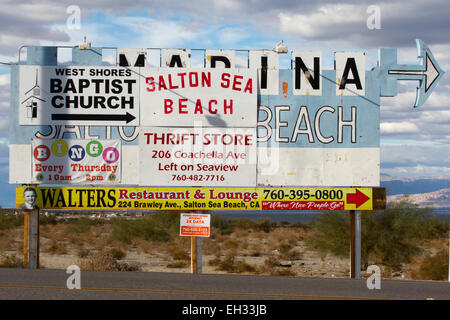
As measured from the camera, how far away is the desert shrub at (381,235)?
26688mm

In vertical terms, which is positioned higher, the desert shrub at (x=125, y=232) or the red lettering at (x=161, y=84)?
the red lettering at (x=161, y=84)

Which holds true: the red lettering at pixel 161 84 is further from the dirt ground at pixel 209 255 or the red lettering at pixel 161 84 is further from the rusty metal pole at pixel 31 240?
the dirt ground at pixel 209 255

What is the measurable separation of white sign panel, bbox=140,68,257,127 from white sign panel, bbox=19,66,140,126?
1.37 ft

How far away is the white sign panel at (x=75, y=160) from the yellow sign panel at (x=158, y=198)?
0.29 metres

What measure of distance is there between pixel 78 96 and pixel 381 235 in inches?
619

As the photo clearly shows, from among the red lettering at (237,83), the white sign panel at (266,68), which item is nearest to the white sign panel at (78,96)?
the red lettering at (237,83)

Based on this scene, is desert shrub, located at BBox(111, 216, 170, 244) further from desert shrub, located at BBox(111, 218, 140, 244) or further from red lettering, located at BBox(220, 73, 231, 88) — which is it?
red lettering, located at BBox(220, 73, 231, 88)

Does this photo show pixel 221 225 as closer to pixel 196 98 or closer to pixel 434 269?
pixel 434 269

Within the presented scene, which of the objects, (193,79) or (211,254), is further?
(211,254)

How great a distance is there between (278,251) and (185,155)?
18722mm

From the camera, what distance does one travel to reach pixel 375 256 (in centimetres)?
2684

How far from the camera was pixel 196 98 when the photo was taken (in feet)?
53.4

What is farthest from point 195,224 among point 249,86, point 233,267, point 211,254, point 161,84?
point 211,254
